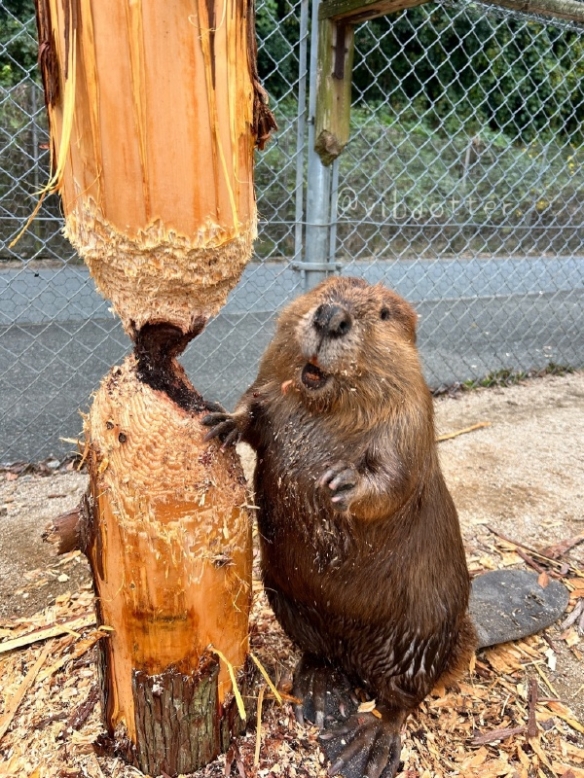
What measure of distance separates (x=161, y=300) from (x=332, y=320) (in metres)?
0.39

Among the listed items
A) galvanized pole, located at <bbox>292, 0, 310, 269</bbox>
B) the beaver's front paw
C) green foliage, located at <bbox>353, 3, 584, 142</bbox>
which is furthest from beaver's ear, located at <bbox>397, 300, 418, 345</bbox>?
green foliage, located at <bbox>353, 3, 584, 142</bbox>

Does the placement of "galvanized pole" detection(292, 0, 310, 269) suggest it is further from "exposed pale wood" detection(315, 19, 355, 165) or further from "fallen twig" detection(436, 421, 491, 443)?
"fallen twig" detection(436, 421, 491, 443)

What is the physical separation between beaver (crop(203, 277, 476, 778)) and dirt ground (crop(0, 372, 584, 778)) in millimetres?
169

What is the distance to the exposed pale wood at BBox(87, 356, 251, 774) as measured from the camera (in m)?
1.27

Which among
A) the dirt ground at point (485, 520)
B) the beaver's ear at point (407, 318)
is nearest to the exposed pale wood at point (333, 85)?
the beaver's ear at point (407, 318)

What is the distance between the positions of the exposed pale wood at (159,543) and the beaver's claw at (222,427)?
0.08ft

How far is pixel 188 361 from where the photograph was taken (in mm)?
4797

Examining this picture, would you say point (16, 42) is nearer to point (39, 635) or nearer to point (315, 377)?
point (39, 635)

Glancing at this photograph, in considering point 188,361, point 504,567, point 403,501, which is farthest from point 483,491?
point 188,361

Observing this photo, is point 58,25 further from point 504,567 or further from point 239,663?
point 504,567

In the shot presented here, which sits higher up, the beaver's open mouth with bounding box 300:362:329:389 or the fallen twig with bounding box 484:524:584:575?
the beaver's open mouth with bounding box 300:362:329:389

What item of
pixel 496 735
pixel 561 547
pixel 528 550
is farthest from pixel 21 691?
pixel 561 547

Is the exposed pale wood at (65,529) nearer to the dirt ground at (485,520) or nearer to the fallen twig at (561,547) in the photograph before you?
the dirt ground at (485,520)

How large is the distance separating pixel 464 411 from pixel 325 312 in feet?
10.0
